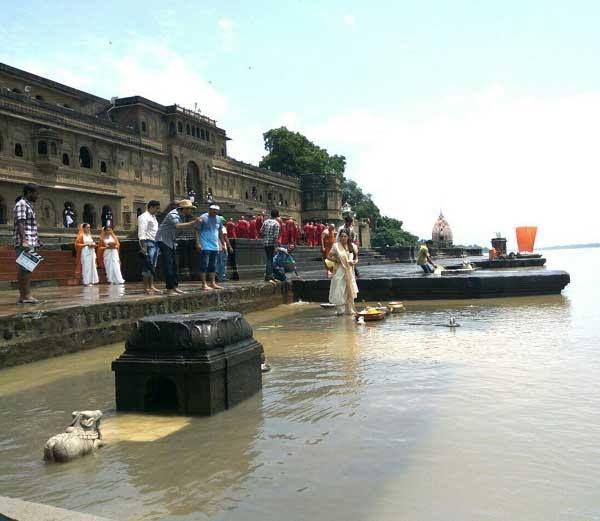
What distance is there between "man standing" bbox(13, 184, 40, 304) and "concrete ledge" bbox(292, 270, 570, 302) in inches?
242

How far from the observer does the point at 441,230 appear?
57719 mm

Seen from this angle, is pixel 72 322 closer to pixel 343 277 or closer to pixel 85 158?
pixel 343 277

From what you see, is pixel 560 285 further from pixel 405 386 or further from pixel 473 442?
pixel 473 442

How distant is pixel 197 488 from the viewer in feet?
7.55

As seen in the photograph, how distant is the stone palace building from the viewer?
103 feet

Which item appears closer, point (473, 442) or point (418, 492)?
point (418, 492)

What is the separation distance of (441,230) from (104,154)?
33.6 m

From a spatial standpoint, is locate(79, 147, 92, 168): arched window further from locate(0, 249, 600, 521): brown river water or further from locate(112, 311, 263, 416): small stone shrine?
locate(112, 311, 263, 416): small stone shrine

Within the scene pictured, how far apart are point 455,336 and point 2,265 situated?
10.8 metres

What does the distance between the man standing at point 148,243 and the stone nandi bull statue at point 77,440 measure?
570 centimetres

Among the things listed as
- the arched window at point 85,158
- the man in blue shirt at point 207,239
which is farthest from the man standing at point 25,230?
the arched window at point 85,158

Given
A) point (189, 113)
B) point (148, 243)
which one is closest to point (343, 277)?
point (148, 243)

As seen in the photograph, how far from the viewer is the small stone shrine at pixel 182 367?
3.34m

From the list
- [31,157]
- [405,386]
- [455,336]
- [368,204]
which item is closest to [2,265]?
[455,336]
